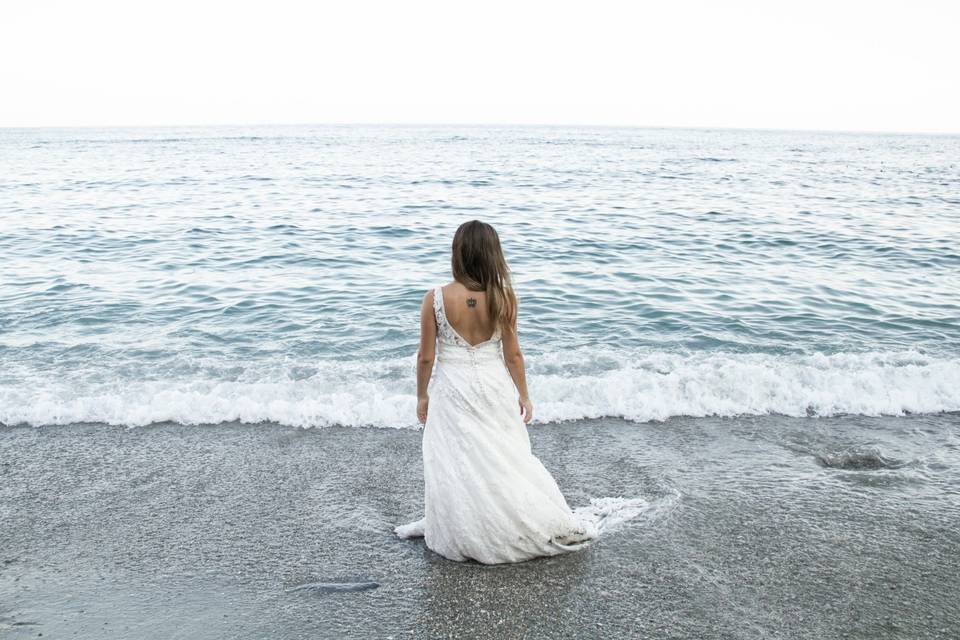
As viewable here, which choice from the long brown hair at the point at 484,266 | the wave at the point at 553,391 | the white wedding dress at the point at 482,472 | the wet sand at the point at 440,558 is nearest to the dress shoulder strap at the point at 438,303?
the white wedding dress at the point at 482,472

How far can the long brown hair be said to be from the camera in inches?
153

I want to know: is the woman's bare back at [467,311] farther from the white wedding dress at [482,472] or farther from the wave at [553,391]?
the wave at [553,391]

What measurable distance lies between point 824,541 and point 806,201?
22.7m

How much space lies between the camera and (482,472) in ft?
13.6

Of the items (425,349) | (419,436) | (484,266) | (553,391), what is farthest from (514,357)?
(553,391)

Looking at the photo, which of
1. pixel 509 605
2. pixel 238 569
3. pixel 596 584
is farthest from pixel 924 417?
pixel 238 569

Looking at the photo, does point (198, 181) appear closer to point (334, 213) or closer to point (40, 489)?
point (334, 213)

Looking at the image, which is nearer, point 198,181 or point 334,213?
point 334,213

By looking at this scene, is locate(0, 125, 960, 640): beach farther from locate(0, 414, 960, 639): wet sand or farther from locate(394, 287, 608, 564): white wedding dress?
locate(394, 287, 608, 564): white wedding dress

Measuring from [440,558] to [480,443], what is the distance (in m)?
0.78

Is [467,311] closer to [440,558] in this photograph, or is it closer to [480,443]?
[480,443]

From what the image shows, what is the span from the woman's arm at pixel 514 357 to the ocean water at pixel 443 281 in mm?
2377

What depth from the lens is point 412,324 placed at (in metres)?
10.4

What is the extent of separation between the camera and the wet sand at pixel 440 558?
368 cm
